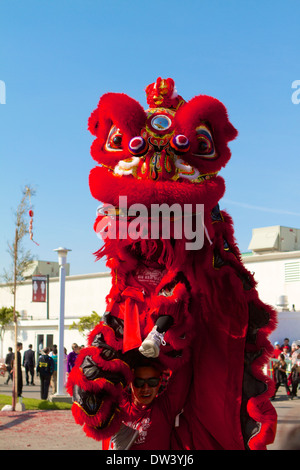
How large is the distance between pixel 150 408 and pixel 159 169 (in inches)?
57.8

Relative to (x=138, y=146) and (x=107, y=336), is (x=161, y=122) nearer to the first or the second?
(x=138, y=146)

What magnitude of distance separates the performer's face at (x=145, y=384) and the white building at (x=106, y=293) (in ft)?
51.8

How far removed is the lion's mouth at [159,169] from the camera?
3.60 metres

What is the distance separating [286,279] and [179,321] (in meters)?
19.9

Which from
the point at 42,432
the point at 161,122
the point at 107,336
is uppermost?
the point at 161,122

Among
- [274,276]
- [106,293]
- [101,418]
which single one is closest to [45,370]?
[101,418]

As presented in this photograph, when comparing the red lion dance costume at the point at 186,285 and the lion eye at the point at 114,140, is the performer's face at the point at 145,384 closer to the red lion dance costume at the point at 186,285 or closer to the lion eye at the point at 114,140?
the red lion dance costume at the point at 186,285

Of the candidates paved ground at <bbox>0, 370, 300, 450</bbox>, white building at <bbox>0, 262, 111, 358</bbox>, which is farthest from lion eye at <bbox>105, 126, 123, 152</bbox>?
white building at <bbox>0, 262, 111, 358</bbox>

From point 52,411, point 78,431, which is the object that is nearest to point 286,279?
point 52,411

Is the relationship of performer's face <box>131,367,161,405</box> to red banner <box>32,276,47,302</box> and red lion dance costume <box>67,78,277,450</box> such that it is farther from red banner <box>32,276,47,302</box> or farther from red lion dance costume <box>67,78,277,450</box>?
red banner <box>32,276,47,302</box>

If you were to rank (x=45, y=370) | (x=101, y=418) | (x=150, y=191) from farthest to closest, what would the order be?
(x=45, y=370) → (x=150, y=191) → (x=101, y=418)

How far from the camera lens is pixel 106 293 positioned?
87.2ft

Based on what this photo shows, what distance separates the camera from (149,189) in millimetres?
3510
